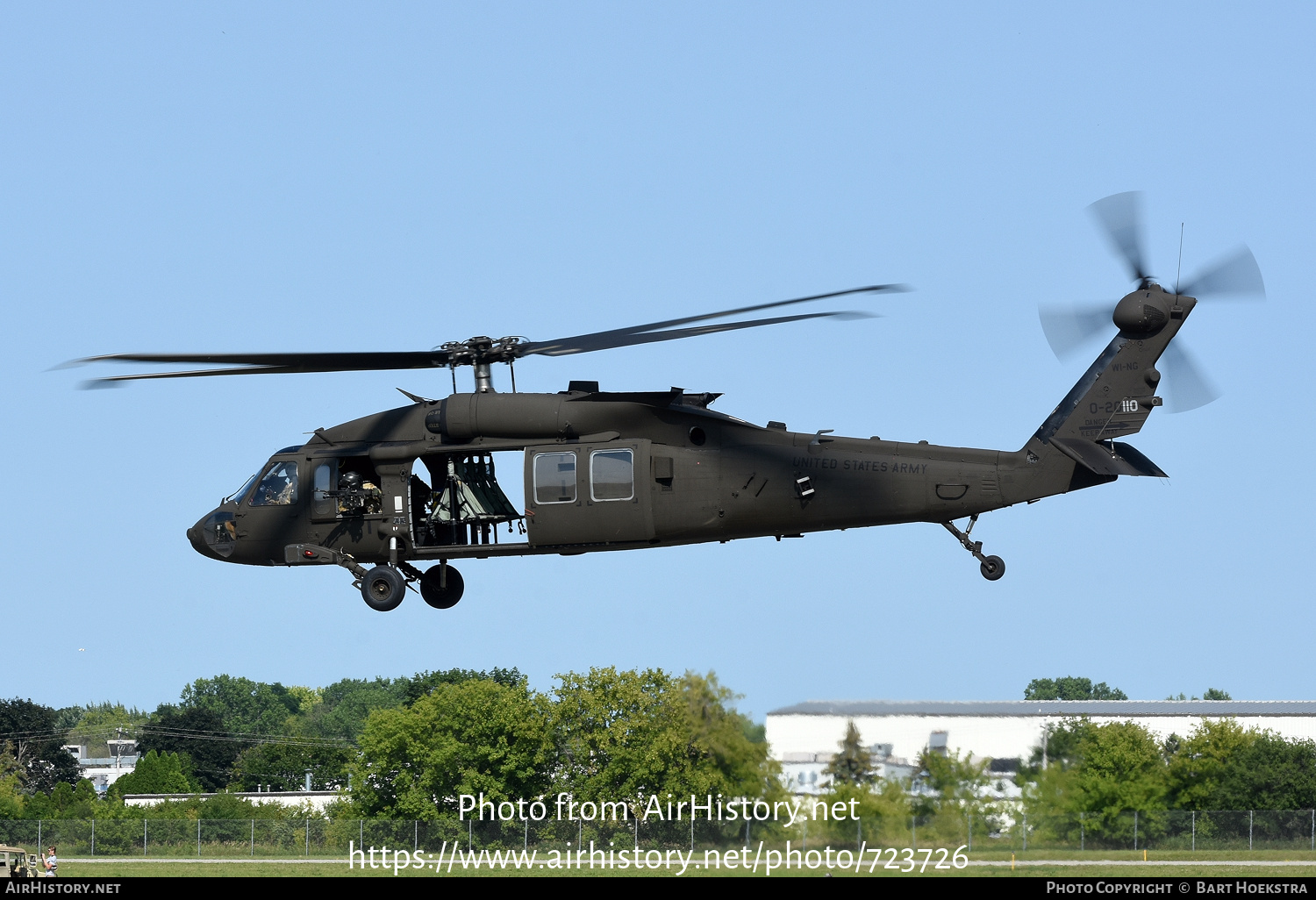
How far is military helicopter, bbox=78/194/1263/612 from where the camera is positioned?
24422 mm

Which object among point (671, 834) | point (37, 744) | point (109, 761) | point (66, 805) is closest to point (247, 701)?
point (109, 761)

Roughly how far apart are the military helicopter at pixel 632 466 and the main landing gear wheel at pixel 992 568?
28 millimetres

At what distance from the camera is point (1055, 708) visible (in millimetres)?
26234

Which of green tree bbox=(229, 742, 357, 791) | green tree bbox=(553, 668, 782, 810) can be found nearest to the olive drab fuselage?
green tree bbox=(553, 668, 782, 810)

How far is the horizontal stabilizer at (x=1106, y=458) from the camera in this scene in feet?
80.0

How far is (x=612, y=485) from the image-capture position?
2473cm

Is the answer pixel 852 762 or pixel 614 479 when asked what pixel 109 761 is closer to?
pixel 614 479

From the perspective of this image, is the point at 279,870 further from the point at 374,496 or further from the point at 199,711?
the point at 199,711

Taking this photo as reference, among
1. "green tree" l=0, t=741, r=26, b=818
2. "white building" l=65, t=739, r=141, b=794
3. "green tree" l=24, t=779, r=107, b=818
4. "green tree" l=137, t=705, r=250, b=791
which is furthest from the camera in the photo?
"white building" l=65, t=739, r=141, b=794

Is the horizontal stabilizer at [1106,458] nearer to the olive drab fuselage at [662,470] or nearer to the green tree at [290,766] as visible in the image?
the olive drab fuselage at [662,470]

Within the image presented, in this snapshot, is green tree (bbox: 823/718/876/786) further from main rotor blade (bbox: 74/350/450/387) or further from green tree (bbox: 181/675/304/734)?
green tree (bbox: 181/675/304/734)

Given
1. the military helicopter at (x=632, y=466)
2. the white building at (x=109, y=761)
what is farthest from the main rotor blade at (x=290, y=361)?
the white building at (x=109, y=761)

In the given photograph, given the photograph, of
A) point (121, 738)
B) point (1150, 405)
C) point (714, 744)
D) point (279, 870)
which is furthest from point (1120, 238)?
point (121, 738)

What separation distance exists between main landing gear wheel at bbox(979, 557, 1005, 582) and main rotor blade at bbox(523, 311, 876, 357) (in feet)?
15.8
